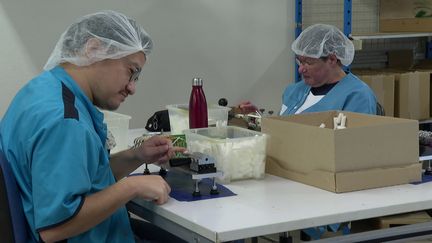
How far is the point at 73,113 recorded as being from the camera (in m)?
1.50

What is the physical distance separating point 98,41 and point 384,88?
7.85 feet

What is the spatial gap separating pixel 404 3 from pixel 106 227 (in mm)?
3247

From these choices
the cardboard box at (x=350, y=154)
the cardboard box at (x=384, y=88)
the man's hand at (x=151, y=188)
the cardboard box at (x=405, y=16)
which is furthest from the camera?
the cardboard box at (x=405, y=16)

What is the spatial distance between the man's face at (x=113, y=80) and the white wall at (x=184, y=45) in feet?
6.15

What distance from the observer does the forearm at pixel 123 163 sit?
197cm

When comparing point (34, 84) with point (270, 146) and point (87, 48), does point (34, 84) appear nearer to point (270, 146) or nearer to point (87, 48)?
point (87, 48)

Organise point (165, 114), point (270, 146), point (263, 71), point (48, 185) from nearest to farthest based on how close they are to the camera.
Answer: point (48, 185), point (270, 146), point (165, 114), point (263, 71)

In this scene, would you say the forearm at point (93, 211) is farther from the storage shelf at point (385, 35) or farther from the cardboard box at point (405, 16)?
the cardboard box at point (405, 16)

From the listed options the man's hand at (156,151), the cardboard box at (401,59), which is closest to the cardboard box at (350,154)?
the man's hand at (156,151)

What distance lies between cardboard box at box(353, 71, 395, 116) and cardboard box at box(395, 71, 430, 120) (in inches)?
1.8

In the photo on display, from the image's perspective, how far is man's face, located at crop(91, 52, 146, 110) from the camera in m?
1.67

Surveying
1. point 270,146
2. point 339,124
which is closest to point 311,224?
point 270,146

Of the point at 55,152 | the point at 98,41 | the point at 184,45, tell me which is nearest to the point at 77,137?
the point at 55,152

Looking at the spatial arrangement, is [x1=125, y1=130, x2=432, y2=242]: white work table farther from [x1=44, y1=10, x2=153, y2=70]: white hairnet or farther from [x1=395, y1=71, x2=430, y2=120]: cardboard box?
[x1=395, y1=71, x2=430, y2=120]: cardboard box
